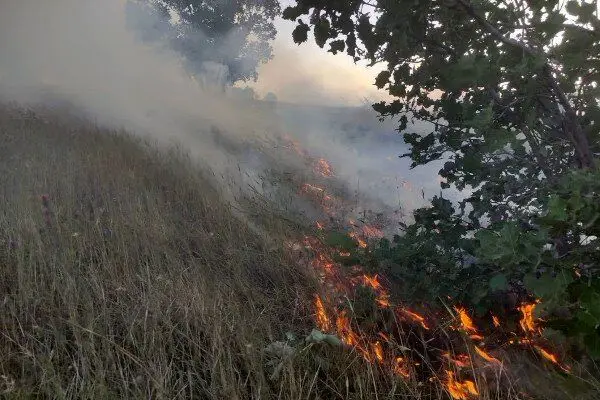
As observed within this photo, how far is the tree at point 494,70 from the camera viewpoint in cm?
162

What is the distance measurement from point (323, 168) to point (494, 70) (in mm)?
9214

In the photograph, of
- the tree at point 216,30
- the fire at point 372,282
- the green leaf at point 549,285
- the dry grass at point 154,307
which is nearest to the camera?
the green leaf at point 549,285

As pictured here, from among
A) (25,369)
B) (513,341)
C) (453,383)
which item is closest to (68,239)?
(25,369)

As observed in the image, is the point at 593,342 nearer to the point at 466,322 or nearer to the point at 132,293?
the point at 466,322

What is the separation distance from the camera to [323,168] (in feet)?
35.6

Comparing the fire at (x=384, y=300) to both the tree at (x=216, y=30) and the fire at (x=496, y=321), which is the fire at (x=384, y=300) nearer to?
the fire at (x=496, y=321)

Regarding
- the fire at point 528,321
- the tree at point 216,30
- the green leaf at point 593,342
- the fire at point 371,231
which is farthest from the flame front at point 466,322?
the tree at point 216,30

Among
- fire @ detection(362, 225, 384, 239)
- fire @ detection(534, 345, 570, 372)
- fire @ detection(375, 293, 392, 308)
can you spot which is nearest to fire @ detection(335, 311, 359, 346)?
fire @ detection(375, 293, 392, 308)

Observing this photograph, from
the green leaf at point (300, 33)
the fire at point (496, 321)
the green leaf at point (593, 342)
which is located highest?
the green leaf at point (300, 33)

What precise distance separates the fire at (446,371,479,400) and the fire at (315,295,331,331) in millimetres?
630

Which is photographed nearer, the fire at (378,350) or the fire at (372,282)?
the fire at (378,350)

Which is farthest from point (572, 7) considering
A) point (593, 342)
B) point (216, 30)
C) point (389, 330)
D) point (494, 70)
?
point (216, 30)

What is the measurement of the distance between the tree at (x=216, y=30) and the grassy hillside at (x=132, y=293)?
597 inches

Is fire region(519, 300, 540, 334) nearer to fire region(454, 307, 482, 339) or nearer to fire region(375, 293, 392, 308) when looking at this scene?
fire region(454, 307, 482, 339)
